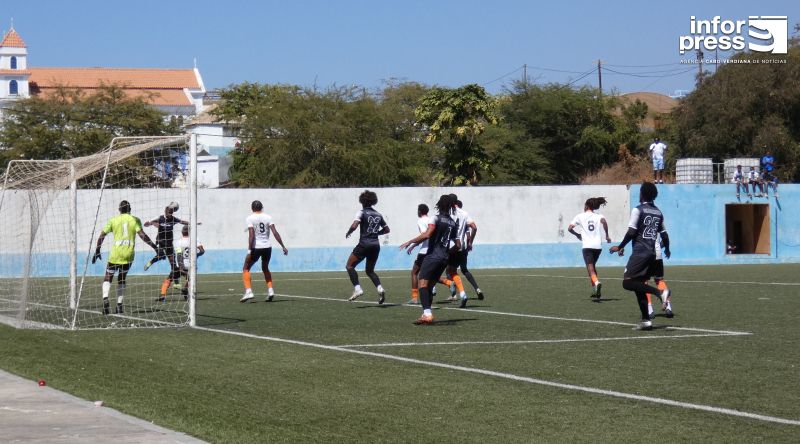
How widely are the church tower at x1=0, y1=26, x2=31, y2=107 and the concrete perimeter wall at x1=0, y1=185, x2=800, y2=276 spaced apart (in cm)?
11041

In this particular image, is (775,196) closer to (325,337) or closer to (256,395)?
(325,337)

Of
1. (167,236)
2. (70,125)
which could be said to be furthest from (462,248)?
(70,125)

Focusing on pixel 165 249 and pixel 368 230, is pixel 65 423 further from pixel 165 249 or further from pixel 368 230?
pixel 165 249

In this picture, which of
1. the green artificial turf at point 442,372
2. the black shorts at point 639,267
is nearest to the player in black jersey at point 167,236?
the green artificial turf at point 442,372

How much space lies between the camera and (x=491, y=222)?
40.0 metres

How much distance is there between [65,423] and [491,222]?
1297 inches

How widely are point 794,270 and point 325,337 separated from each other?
22.9 metres

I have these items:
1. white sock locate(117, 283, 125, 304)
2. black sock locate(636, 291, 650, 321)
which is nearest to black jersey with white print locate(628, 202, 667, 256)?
black sock locate(636, 291, 650, 321)

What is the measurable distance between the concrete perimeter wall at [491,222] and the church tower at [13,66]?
110407mm

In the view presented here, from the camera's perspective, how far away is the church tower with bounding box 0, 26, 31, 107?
14188cm

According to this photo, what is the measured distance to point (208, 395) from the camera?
912cm

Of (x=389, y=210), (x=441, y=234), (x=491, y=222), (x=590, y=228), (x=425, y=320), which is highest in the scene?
(x=389, y=210)

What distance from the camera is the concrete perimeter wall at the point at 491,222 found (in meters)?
37.5

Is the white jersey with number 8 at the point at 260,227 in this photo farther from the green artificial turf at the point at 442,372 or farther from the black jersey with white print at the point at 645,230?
the black jersey with white print at the point at 645,230
